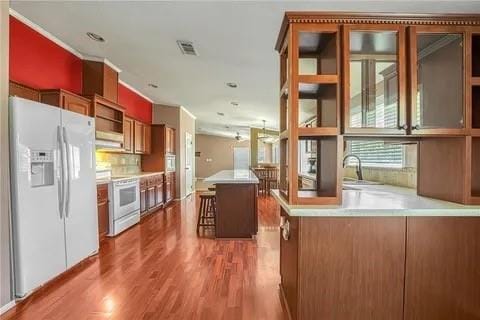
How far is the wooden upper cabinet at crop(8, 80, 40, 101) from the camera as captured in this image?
3.24m

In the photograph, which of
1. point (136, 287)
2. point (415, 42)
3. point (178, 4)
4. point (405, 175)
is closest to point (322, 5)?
point (415, 42)

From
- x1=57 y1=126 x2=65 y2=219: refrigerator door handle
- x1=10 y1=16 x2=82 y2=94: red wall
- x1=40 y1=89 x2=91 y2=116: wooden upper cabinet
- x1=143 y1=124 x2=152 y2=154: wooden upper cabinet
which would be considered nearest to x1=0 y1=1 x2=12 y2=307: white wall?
x1=57 y1=126 x2=65 y2=219: refrigerator door handle

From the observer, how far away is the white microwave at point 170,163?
Answer: 7.75 m

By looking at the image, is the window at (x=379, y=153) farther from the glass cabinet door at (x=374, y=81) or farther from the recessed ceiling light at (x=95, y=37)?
the recessed ceiling light at (x=95, y=37)

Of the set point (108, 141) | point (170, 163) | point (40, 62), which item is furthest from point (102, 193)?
point (170, 163)

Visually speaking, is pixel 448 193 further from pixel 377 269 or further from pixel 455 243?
pixel 377 269

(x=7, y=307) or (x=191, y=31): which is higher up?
(x=191, y=31)

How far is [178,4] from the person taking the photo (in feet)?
9.09

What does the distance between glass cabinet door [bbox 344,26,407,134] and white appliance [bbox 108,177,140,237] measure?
388 cm

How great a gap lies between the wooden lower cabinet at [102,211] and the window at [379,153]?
3.49 metres

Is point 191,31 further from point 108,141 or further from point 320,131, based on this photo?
point 108,141

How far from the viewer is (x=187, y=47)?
3.88 meters

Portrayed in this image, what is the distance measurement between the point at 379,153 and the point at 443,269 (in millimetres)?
2049

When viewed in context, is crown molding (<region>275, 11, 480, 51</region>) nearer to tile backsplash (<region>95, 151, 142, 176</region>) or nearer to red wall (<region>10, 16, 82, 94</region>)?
red wall (<region>10, 16, 82, 94</region>)
